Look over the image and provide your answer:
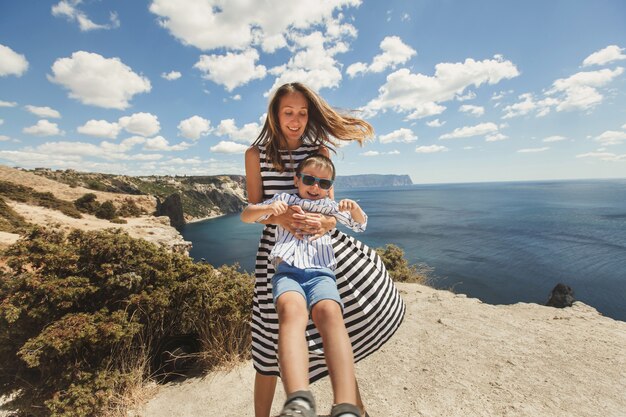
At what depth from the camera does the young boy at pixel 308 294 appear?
1.50 m

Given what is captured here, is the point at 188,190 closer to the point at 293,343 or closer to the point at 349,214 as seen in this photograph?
the point at 349,214

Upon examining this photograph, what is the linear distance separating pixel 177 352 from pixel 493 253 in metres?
49.7

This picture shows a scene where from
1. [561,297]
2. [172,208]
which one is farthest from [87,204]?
[561,297]

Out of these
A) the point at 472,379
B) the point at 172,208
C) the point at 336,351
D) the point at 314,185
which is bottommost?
the point at 172,208

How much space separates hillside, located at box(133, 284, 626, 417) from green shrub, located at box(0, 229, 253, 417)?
1.96 feet

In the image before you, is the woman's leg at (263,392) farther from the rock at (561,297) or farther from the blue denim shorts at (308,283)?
the rock at (561,297)

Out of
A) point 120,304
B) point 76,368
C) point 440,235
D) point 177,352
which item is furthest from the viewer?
point 440,235

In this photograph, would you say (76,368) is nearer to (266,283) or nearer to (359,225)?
(266,283)

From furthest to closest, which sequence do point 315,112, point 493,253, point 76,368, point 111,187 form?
1. point 111,187
2. point 493,253
3. point 76,368
4. point 315,112

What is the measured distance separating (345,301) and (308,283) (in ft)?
1.44

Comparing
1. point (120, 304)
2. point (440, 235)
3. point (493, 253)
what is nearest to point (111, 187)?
point (440, 235)

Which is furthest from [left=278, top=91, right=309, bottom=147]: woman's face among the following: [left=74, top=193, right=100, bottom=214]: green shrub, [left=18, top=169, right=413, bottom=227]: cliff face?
[left=18, top=169, right=413, bottom=227]: cliff face

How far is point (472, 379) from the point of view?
12.6ft

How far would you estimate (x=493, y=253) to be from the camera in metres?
44.9
